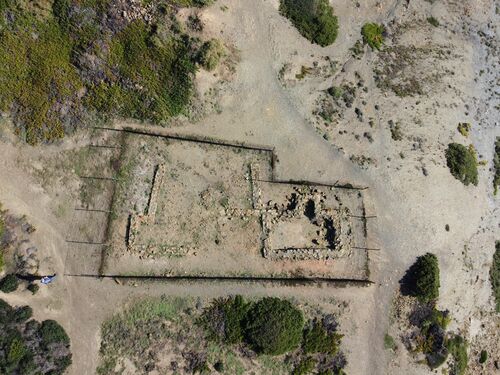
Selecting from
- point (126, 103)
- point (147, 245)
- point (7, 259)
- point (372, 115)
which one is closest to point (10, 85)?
point (126, 103)

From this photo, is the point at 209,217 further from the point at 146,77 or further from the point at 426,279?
the point at 426,279

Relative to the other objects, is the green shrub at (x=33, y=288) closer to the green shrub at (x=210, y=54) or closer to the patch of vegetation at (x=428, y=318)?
the green shrub at (x=210, y=54)

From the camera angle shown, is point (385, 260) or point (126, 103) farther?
point (385, 260)

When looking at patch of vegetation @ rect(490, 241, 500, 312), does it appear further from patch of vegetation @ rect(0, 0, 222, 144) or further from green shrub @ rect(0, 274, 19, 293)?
green shrub @ rect(0, 274, 19, 293)

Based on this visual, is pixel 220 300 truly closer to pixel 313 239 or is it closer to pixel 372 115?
pixel 313 239

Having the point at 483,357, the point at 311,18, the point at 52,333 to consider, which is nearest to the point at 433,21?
the point at 311,18

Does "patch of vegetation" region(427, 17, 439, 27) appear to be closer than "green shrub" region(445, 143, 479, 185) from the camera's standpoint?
No

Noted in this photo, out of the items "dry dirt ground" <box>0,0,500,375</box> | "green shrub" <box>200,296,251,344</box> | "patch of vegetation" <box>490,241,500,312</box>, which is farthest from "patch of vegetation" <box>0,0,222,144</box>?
"patch of vegetation" <box>490,241,500,312</box>
